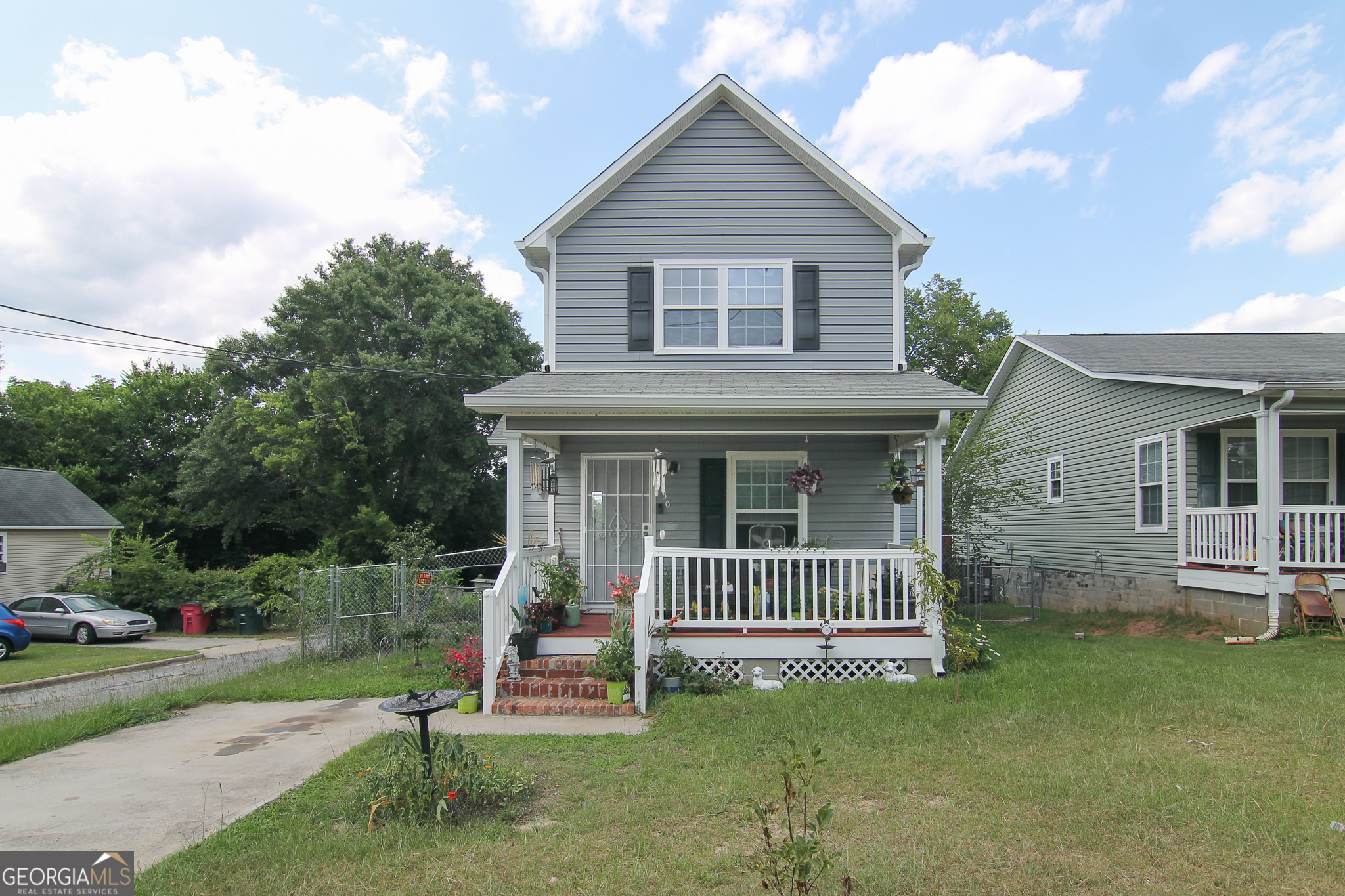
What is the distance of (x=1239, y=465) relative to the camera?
39.0 ft

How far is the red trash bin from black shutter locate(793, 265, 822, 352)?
17.6 meters

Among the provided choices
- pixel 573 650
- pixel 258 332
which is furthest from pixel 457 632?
pixel 258 332

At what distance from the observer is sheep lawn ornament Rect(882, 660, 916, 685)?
305 inches

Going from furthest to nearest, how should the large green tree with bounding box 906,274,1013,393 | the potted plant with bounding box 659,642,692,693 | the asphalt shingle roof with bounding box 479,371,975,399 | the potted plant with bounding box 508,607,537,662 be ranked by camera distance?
1. the large green tree with bounding box 906,274,1013,393
2. the asphalt shingle roof with bounding box 479,371,975,399
3. the potted plant with bounding box 508,607,537,662
4. the potted plant with bounding box 659,642,692,693

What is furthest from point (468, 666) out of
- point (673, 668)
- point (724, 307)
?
point (724, 307)

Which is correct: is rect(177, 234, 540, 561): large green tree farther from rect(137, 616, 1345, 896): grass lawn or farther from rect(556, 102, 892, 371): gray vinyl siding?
rect(137, 616, 1345, 896): grass lawn

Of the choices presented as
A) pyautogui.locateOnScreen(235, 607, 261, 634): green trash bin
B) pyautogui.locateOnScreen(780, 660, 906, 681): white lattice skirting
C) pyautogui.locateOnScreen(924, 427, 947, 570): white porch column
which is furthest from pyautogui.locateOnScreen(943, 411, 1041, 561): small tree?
pyautogui.locateOnScreen(235, 607, 261, 634): green trash bin

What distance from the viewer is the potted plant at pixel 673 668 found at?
7.62 m

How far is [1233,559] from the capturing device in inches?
415

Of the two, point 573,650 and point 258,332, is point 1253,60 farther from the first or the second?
point 258,332

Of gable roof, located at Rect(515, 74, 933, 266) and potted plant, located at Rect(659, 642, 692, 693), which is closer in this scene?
potted plant, located at Rect(659, 642, 692, 693)

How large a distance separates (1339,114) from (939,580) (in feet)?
41.5

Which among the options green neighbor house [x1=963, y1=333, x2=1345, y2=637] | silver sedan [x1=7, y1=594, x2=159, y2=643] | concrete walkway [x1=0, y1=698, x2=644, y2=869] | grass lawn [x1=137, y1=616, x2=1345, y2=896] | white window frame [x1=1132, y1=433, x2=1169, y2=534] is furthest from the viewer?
silver sedan [x1=7, y1=594, x2=159, y2=643]

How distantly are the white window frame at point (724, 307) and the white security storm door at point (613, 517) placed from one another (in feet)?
5.77
